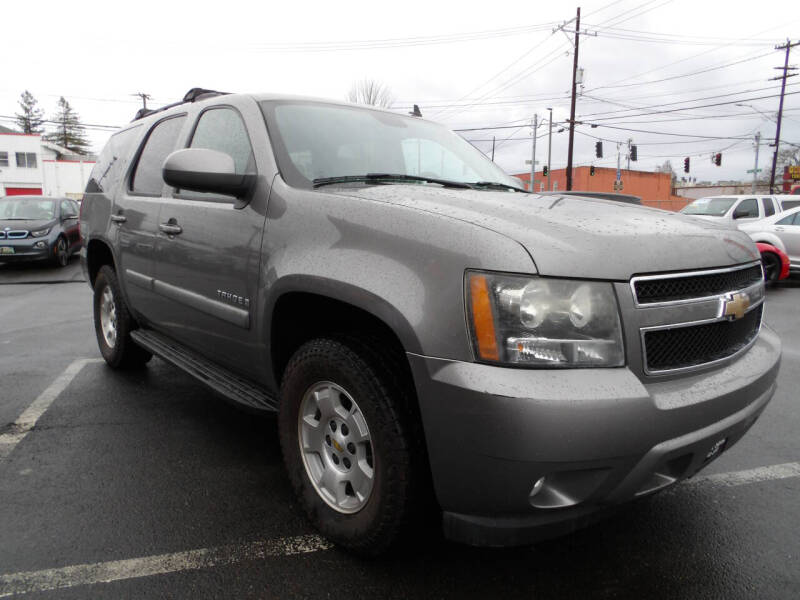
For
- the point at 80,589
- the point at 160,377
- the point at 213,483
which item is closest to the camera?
the point at 80,589

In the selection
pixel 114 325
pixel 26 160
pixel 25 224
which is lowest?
pixel 114 325

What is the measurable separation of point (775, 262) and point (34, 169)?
Result: 184 feet

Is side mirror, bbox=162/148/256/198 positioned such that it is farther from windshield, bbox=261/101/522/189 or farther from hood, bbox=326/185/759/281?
hood, bbox=326/185/759/281

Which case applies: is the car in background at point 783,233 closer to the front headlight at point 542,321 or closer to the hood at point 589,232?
the hood at point 589,232

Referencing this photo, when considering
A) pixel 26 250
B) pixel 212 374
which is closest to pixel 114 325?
pixel 212 374

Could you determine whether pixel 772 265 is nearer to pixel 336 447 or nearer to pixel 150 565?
pixel 336 447

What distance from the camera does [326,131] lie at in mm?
2836

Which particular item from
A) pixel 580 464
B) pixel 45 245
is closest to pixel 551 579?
pixel 580 464

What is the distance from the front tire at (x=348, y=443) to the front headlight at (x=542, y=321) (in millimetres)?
414

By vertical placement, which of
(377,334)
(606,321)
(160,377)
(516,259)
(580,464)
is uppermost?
(516,259)

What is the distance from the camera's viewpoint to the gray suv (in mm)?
1649

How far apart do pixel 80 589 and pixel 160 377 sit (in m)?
2.61

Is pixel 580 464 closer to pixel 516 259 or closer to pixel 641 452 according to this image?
pixel 641 452

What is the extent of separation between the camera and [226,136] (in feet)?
9.80
